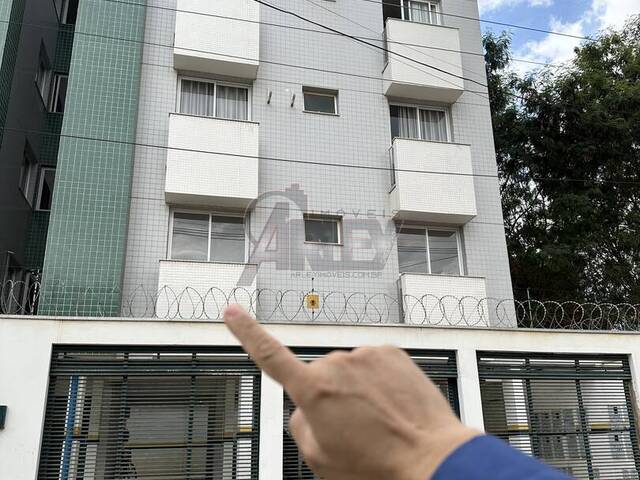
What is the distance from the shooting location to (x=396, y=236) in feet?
37.0

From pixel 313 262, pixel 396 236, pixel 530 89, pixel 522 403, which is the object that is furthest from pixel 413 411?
pixel 530 89

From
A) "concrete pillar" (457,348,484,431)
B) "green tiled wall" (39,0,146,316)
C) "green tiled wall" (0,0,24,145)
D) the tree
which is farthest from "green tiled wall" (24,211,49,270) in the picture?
the tree

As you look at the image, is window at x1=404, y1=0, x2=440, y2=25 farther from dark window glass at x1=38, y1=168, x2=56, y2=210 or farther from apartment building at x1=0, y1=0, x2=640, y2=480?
dark window glass at x1=38, y1=168, x2=56, y2=210

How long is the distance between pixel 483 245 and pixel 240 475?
652cm

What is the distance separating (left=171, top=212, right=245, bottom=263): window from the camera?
10.3m

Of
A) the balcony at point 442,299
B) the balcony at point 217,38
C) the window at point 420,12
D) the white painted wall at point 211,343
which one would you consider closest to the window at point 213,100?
the balcony at point 217,38

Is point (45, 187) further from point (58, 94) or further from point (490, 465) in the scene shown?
point (490, 465)

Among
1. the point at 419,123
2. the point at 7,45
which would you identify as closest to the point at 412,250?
the point at 419,123

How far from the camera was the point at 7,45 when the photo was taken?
10578mm

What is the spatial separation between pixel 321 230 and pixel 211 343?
3.88 m

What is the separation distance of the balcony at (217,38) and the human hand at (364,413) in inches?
430

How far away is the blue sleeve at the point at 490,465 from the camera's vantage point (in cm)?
67

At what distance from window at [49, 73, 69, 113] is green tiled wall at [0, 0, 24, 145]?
2.53m

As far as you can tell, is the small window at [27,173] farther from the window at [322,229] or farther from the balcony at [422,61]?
the balcony at [422,61]
